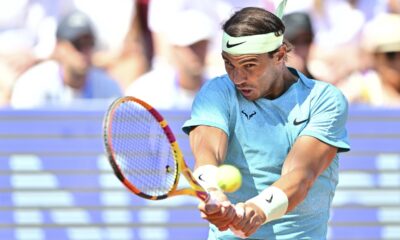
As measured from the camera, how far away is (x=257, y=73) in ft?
14.3

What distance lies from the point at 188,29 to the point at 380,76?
1532 millimetres

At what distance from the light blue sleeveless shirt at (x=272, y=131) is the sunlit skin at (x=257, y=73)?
47 mm

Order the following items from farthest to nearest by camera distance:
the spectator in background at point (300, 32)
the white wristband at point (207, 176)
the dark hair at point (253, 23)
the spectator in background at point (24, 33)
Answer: the spectator in background at point (24, 33)
the spectator in background at point (300, 32)
the dark hair at point (253, 23)
the white wristband at point (207, 176)

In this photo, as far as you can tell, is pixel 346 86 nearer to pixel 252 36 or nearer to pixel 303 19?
pixel 303 19

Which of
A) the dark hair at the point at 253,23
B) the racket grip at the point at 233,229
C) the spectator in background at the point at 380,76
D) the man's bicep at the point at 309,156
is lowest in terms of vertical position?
the racket grip at the point at 233,229

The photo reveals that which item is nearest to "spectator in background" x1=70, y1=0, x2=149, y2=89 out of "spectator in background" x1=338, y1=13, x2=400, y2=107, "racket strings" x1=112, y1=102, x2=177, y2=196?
"spectator in background" x1=338, y1=13, x2=400, y2=107

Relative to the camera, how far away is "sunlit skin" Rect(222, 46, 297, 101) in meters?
4.34

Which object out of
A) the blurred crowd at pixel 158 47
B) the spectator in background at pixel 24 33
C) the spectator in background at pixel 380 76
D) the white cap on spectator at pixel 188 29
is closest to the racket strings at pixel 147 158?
the blurred crowd at pixel 158 47

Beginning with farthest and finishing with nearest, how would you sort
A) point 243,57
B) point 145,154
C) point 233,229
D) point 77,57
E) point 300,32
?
point 77,57, point 300,32, point 145,154, point 243,57, point 233,229

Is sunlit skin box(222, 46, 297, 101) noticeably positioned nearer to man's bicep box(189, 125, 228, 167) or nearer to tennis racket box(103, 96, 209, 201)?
man's bicep box(189, 125, 228, 167)

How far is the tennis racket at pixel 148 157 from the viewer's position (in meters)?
3.95

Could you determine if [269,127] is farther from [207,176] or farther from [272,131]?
[207,176]

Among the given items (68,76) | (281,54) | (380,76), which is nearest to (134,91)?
(68,76)

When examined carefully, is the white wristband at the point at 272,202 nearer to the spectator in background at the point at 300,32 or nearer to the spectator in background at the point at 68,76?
the spectator in background at the point at 300,32
